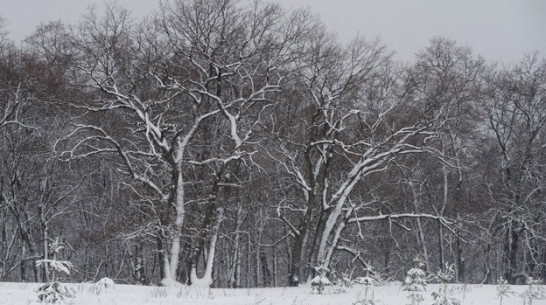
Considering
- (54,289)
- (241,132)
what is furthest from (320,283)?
(241,132)

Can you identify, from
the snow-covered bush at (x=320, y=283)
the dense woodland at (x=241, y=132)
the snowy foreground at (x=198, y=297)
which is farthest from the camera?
the dense woodland at (x=241, y=132)

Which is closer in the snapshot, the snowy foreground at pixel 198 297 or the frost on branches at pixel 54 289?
the frost on branches at pixel 54 289

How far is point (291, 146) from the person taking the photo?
78.3ft

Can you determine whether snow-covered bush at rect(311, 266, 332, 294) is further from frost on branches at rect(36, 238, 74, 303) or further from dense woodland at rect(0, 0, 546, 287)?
frost on branches at rect(36, 238, 74, 303)

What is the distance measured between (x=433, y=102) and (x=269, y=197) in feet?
27.5

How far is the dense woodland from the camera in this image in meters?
20.0

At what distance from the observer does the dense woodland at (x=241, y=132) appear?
1997cm

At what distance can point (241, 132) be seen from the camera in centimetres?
2266

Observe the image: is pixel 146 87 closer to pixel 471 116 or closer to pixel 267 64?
pixel 267 64


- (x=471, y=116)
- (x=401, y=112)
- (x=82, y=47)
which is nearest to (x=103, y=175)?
(x=82, y=47)

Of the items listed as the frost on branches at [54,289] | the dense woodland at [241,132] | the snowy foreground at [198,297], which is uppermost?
the dense woodland at [241,132]

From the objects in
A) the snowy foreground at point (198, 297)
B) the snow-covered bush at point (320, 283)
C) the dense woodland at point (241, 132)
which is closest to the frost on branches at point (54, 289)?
the snowy foreground at point (198, 297)

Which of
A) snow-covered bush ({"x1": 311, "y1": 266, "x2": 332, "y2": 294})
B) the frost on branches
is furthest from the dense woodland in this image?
the frost on branches

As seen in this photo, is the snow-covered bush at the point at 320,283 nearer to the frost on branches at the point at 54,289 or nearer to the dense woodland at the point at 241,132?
the dense woodland at the point at 241,132
